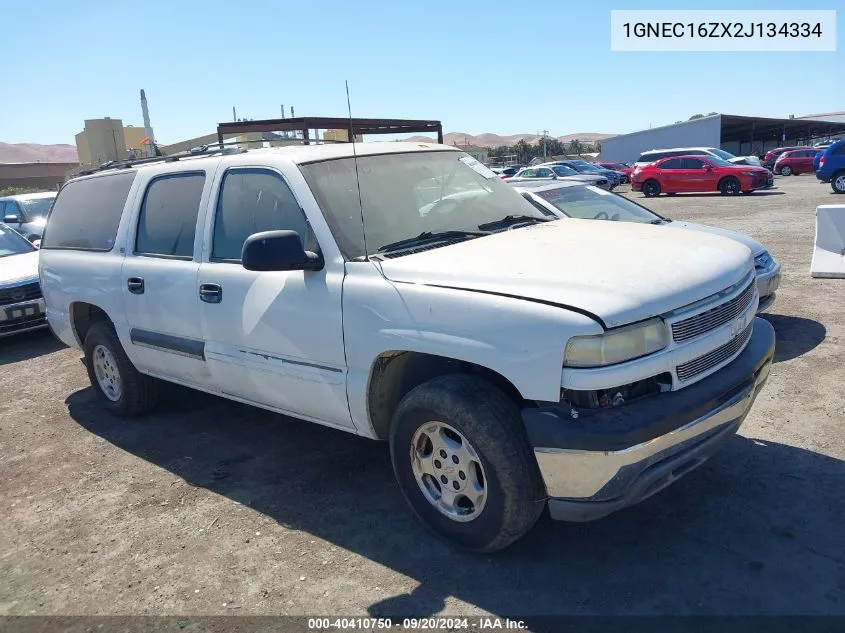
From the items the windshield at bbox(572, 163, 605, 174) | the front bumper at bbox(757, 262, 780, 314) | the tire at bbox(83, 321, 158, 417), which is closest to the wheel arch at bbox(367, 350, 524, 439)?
the tire at bbox(83, 321, 158, 417)

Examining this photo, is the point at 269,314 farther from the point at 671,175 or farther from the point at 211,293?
the point at 671,175

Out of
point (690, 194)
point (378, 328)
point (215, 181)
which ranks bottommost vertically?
point (690, 194)

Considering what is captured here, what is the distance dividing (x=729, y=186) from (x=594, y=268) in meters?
23.2

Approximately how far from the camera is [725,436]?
3.21 meters

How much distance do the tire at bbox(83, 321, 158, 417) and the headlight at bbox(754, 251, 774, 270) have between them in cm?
506

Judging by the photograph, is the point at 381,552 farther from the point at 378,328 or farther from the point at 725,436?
the point at 725,436

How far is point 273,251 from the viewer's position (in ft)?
11.1

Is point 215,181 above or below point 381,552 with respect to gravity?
above

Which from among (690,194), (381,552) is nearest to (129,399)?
(381,552)

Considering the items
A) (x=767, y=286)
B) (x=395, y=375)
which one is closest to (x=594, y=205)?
(x=767, y=286)

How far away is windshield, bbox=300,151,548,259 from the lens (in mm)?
3662

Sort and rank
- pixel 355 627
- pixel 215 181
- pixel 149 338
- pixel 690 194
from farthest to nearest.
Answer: pixel 690 194 → pixel 149 338 → pixel 215 181 → pixel 355 627

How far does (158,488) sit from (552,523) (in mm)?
2420

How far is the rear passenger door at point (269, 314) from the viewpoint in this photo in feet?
11.7
